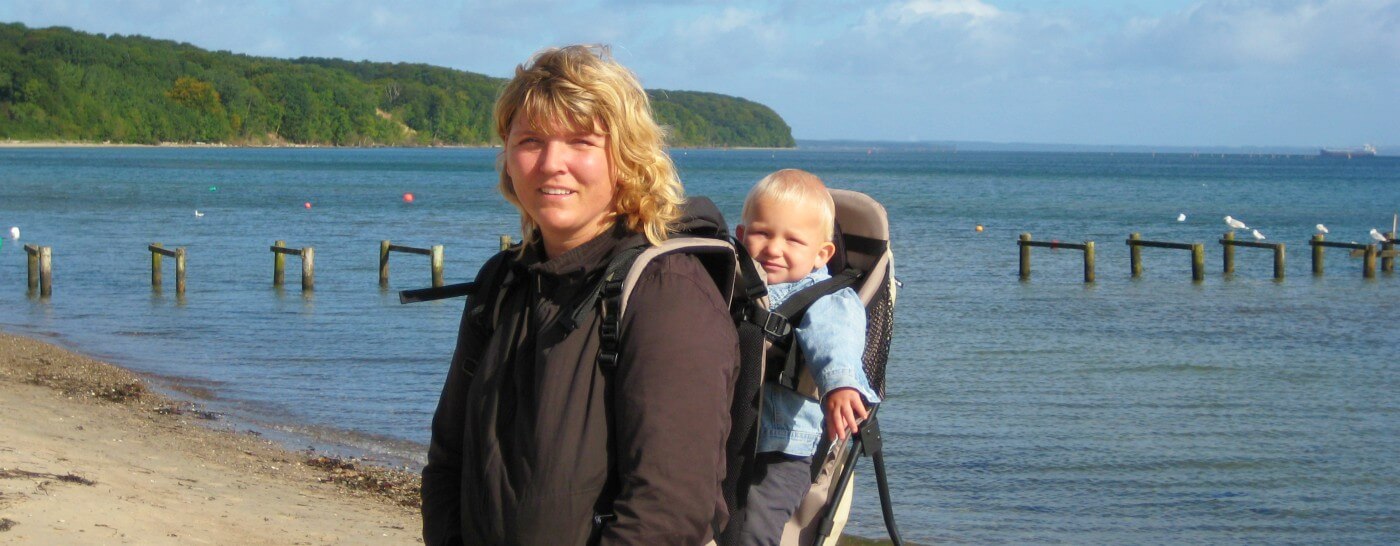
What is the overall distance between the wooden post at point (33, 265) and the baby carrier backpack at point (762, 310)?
68.6 feet

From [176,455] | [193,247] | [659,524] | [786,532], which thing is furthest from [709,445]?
[193,247]

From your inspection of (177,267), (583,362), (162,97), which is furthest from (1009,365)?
(162,97)

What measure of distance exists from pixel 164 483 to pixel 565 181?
20.3 ft

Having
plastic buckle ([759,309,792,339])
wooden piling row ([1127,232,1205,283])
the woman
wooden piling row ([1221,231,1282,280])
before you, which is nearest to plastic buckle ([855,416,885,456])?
plastic buckle ([759,309,792,339])

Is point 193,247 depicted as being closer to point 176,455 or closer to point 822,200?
point 176,455

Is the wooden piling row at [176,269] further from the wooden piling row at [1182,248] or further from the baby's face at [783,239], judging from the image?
the baby's face at [783,239]

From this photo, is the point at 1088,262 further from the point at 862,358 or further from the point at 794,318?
the point at 794,318

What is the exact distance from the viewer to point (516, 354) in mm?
2324

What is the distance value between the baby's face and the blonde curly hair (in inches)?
32.2

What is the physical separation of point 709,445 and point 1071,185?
8988 cm

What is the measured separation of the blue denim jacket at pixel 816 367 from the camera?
2951 mm

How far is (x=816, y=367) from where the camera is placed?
2.97 meters

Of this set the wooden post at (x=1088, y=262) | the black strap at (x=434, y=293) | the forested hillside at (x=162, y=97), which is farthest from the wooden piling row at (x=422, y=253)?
the forested hillside at (x=162, y=97)

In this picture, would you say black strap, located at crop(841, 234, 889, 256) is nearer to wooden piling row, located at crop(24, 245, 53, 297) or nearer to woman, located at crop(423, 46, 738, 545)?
woman, located at crop(423, 46, 738, 545)
